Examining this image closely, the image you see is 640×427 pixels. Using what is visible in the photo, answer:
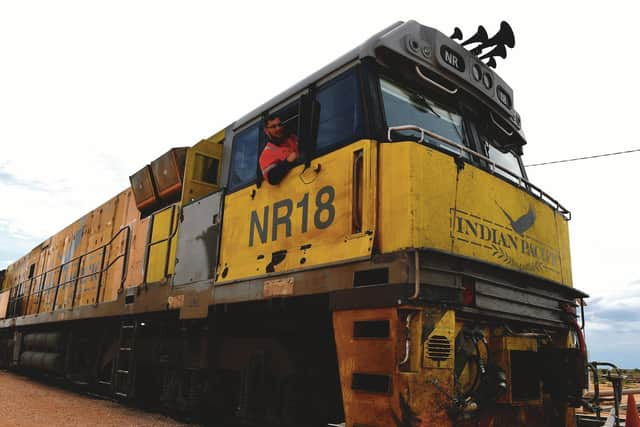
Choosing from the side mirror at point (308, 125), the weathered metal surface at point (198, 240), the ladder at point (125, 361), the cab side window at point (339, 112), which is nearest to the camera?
the cab side window at point (339, 112)

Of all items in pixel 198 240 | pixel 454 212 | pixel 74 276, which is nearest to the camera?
pixel 454 212

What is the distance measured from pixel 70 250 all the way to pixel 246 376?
26.1 feet

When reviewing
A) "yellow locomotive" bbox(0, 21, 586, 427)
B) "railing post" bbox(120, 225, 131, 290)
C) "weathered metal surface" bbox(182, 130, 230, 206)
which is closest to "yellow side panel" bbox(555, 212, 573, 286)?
"yellow locomotive" bbox(0, 21, 586, 427)

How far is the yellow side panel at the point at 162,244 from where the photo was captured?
5.98 metres

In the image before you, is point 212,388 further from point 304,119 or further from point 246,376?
point 304,119

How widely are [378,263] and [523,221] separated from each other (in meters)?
1.73

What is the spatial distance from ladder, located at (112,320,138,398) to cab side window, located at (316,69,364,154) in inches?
162

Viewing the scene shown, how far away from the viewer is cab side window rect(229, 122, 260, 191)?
4867 millimetres

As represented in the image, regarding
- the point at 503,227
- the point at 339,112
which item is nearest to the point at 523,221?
the point at 503,227

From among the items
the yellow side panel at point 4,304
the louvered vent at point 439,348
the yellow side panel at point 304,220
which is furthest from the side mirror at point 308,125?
the yellow side panel at point 4,304

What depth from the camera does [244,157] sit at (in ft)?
16.6

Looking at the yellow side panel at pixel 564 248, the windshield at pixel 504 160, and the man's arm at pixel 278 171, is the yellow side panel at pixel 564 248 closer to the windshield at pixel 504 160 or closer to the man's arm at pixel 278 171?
the windshield at pixel 504 160

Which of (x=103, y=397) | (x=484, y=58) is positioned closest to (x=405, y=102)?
(x=484, y=58)

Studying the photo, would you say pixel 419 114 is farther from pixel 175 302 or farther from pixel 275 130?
pixel 175 302
